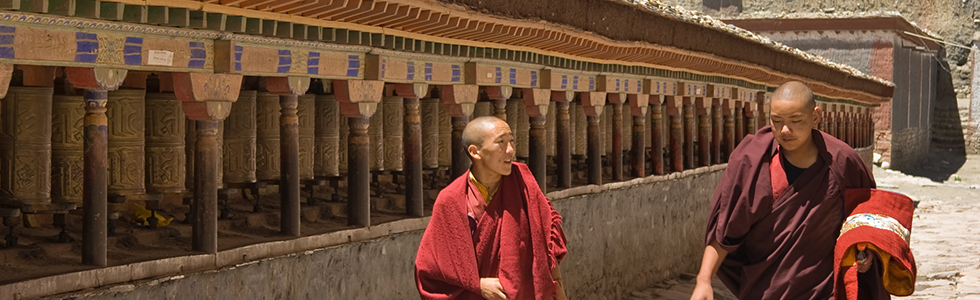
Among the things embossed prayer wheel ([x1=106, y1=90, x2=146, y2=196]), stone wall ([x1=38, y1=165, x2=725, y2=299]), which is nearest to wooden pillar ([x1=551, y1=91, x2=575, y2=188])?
stone wall ([x1=38, y1=165, x2=725, y2=299])

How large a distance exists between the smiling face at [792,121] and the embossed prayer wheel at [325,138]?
417 centimetres

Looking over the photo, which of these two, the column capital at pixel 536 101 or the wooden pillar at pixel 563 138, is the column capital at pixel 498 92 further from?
the wooden pillar at pixel 563 138

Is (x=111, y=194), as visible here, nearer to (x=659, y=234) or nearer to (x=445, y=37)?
(x=445, y=37)

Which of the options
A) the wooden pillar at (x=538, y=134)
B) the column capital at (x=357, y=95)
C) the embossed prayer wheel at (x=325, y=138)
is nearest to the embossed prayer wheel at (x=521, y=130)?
the wooden pillar at (x=538, y=134)

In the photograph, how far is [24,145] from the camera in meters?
5.48

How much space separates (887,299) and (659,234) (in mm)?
7835

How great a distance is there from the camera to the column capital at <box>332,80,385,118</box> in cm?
649

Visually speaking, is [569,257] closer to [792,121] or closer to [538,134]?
[538,134]

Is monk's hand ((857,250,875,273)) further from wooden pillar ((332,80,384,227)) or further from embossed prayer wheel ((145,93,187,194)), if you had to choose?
embossed prayer wheel ((145,93,187,194))

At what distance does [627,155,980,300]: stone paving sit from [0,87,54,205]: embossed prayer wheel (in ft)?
22.4

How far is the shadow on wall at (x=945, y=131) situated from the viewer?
3228 centimetres

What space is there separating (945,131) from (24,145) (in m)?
31.5

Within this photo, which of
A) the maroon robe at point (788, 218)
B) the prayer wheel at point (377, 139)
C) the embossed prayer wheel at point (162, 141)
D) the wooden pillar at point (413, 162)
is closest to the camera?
the maroon robe at point (788, 218)

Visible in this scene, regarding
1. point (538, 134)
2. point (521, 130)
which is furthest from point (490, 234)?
point (521, 130)
